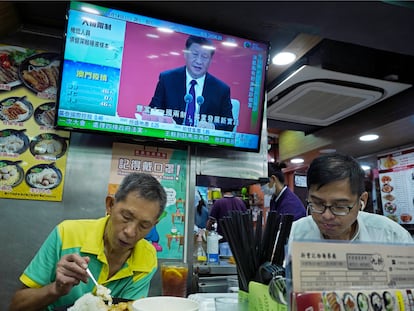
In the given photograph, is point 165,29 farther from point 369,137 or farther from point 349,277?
point 369,137

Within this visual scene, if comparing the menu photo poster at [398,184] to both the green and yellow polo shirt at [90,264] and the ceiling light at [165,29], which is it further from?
the green and yellow polo shirt at [90,264]

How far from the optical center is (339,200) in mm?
1667

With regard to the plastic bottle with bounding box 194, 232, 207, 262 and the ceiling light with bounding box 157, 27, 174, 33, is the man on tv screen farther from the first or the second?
the plastic bottle with bounding box 194, 232, 207, 262

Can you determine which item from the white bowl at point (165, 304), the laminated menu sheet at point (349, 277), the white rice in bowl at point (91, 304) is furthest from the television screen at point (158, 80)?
the laminated menu sheet at point (349, 277)

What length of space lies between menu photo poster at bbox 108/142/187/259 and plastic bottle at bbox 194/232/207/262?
0.71 ft

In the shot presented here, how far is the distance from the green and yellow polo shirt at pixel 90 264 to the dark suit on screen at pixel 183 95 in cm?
81

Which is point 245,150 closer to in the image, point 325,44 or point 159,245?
point 159,245

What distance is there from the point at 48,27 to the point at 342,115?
324cm

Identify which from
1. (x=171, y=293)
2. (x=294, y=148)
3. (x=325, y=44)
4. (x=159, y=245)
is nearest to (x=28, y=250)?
(x=159, y=245)

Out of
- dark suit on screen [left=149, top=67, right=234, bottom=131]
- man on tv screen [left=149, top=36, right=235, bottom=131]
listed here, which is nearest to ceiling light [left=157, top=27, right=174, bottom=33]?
man on tv screen [left=149, top=36, right=235, bottom=131]

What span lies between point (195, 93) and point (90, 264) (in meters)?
1.15

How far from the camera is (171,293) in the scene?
Result: 5.18 ft

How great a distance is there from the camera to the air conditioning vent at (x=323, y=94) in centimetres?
294

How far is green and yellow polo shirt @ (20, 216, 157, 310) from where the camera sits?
4.41 ft
